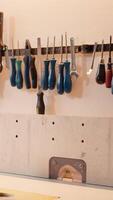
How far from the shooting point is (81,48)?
1.29 m

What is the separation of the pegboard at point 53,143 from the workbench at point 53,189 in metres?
0.06

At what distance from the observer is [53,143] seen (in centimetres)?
128

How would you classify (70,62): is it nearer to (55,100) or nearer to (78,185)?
(55,100)

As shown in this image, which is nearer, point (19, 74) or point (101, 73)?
point (101, 73)

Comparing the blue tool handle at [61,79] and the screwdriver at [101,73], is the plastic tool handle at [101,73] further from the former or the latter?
the blue tool handle at [61,79]

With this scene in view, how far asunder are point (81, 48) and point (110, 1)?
8.4 inches

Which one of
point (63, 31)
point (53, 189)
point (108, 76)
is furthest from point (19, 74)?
point (53, 189)

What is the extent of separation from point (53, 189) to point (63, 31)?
2.10ft

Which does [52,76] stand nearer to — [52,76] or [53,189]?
[52,76]

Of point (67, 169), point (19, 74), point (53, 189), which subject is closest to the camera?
point (53, 189)

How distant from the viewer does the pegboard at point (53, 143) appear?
1.20 metres

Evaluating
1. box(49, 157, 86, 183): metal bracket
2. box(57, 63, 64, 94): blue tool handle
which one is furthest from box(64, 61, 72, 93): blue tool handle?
box(49, 157, 86, 183): metal bracket

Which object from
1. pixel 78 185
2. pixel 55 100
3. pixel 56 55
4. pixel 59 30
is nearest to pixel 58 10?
pixel 59 30

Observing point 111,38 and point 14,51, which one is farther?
point 14,51
